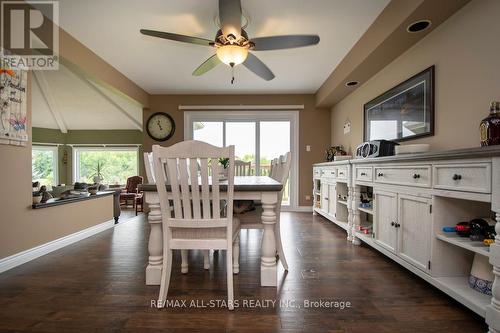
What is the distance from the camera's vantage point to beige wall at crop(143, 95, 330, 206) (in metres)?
4.88

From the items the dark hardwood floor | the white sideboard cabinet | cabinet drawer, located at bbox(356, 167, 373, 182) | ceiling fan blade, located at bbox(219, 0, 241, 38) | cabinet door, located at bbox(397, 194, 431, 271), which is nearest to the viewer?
the white sideboard cabinet

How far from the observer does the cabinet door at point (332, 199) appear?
3.38 m

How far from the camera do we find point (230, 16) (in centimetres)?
189

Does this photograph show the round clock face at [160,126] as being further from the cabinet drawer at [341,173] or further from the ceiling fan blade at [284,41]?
the cabinet drawer at [341,173]

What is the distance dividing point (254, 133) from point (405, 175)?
340cm

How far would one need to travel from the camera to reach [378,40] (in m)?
2.38

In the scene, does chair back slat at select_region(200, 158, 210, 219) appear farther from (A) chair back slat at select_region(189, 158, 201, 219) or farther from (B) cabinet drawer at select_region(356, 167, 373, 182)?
(B) cabinet drawer at select_region(356, 167, 373, 182)

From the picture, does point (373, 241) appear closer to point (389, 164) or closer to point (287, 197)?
point (389, 164)

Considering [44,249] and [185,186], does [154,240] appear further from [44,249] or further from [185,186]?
[44,249]

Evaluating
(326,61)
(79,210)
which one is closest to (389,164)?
(326,61)

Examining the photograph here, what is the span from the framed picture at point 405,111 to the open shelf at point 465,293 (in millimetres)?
1272

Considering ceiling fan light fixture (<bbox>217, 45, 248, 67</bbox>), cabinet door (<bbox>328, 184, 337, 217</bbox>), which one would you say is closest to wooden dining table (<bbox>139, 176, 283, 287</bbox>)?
ceiling fan light fixture (<bbox>217, 45, 248, 67</bbox>)

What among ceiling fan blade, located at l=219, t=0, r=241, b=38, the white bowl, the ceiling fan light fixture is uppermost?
ceiling fan blade, located at l=219, t=0, r=241, b=38

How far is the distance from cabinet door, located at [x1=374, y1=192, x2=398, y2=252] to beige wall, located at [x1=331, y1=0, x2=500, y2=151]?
0.62 m
